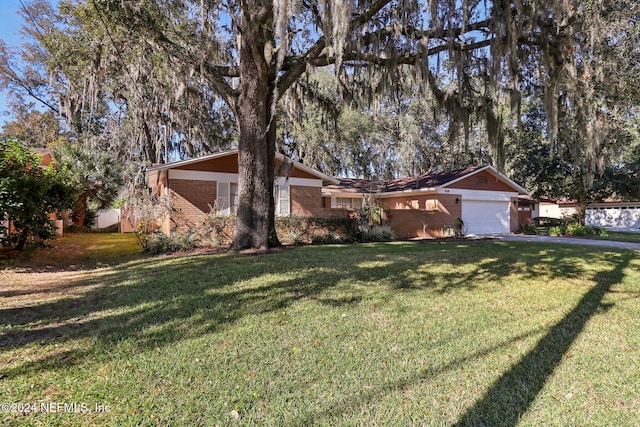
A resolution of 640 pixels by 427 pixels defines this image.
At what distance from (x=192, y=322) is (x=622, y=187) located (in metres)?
27.7

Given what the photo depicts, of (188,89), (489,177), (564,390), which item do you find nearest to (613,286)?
(564,390)

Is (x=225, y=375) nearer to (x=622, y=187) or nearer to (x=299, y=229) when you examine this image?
(x=299, y=229)

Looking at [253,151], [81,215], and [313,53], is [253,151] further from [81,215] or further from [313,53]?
[81,215]

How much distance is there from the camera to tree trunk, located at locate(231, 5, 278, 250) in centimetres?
972

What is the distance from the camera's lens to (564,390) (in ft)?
8.85

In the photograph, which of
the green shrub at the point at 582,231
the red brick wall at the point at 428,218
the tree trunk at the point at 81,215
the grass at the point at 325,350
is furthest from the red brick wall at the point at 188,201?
the green shrub at the point at 582,231

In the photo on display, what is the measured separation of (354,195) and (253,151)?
474 inches

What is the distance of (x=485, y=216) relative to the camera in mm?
20094

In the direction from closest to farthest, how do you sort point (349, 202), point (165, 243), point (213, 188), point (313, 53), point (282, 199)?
point (313, 53) < point (165, 243) < point (213, 188) < point (282, 199) < point (349, 202)

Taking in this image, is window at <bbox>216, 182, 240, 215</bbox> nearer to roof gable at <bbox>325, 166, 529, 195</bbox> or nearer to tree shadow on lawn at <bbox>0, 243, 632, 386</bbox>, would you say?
tree shadow on lawn at <bbox>0, 243, 632, 386</bbox>

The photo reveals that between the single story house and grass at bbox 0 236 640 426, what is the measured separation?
7292mm

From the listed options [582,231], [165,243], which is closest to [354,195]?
[582,231]

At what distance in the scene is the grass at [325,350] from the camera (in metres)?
2.45

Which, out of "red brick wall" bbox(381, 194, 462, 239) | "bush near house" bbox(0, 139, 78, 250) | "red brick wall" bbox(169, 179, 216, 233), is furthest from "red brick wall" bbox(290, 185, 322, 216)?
"bush near house" bbox(0, 139, 78, 250)
